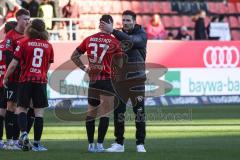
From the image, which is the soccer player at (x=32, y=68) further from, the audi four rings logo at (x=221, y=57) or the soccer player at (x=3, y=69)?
the audi four rings logo at (x=221, y=57)

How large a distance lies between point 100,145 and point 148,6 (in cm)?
2117

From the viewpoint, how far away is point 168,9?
36000 mm

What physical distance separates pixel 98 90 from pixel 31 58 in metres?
1.28

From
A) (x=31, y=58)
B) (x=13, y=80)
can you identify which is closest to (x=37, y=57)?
(x=31, y=58)

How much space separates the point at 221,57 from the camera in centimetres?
2984

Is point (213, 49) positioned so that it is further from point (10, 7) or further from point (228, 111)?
point (10, 7)

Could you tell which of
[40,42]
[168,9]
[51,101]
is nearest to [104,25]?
[40,42]

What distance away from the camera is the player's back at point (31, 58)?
49.1 ft

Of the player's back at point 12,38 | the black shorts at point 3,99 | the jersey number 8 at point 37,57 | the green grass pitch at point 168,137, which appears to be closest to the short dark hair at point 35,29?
the jersey number 8 at point 37,57

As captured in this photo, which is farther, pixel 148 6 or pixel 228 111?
pixel 148 6

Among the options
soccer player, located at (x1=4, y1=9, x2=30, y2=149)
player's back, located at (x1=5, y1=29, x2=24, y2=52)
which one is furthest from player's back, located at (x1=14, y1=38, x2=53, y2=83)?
player's back, located at (x1=5, y1=29, x2=24, y2=52)

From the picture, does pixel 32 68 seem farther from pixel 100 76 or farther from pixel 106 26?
pixel 106 26

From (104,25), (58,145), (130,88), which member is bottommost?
(58,145)

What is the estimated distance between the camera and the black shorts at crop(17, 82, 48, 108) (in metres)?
15.0
